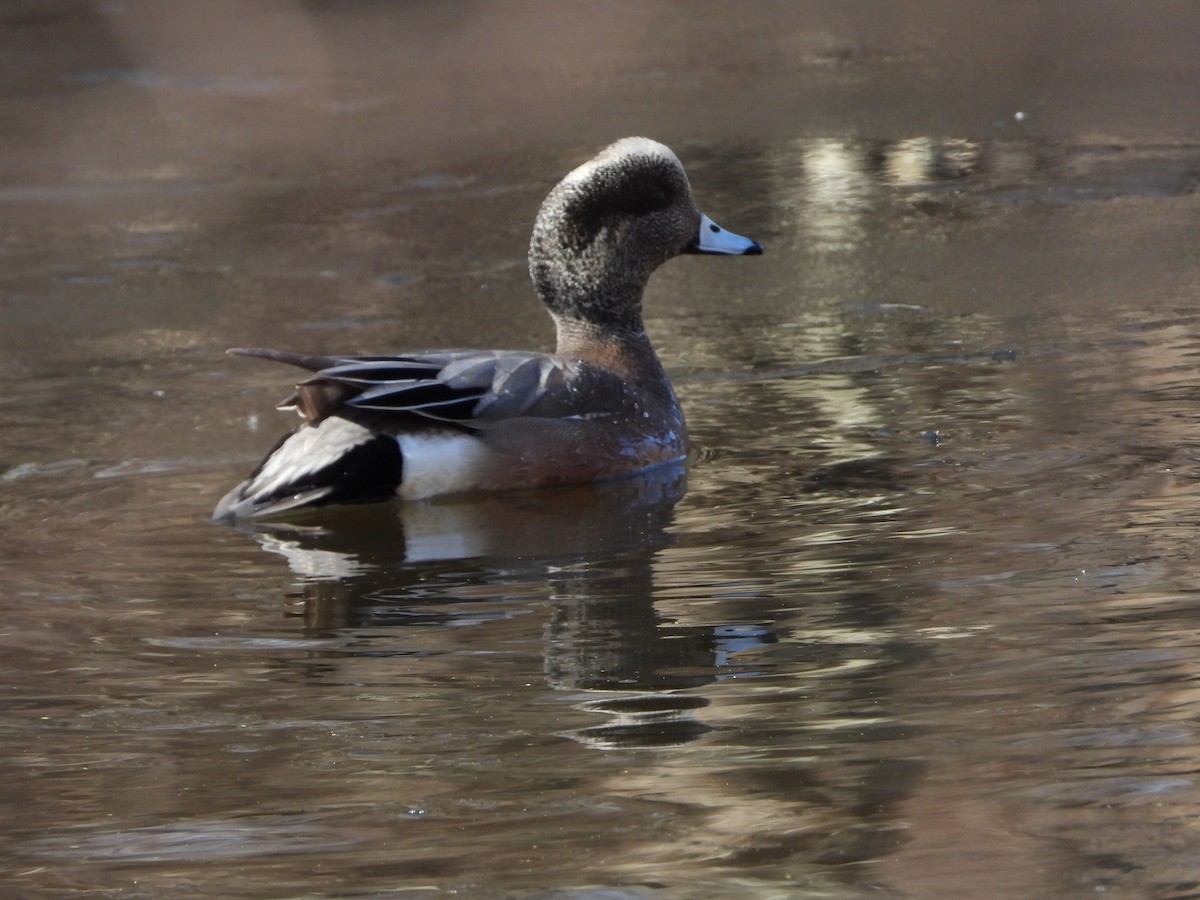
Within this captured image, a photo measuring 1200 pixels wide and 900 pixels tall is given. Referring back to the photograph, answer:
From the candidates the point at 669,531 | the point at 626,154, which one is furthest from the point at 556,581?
the point at 626,154

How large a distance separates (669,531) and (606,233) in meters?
1.61

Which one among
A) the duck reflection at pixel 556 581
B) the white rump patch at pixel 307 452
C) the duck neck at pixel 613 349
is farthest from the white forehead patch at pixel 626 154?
the white rump patch at pixel 307 452

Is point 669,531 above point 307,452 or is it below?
below

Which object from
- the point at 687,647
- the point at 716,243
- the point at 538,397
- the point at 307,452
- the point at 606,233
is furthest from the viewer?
the point at 716,243

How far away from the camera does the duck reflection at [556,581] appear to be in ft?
11.3

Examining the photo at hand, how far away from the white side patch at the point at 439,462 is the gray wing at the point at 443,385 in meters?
0.06

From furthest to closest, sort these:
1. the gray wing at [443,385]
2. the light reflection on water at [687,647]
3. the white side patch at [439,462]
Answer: the white side patch at [439,462], the gray wing at [443,385], the light reflection on water at [687,647]

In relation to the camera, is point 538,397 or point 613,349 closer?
point 538,397

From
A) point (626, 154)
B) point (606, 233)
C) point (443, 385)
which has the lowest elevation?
point (443, 385)

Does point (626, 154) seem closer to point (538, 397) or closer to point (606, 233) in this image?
point (606, 233)

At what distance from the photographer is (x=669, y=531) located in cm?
476

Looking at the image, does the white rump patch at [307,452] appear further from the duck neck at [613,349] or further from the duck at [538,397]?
the duck neck at [613,349]

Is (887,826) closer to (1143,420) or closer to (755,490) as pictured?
(755,490)

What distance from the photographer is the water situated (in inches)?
110
